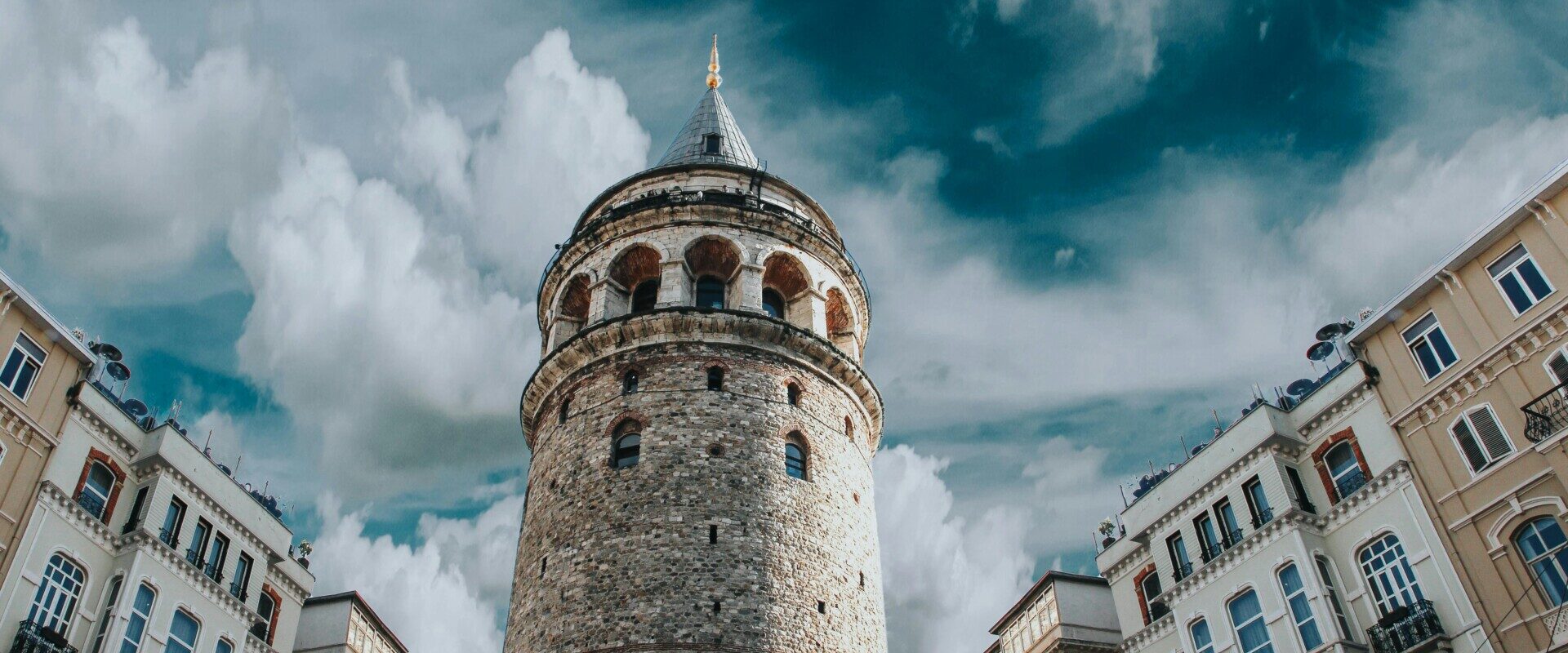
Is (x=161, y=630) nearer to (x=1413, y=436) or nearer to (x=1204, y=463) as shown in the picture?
(x=1204, y=463)

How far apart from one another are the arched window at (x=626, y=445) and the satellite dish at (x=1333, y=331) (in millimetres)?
17040

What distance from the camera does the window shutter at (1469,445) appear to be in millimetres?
21875

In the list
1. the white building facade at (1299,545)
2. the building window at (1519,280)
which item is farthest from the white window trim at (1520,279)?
the white building facade at (1299,545)

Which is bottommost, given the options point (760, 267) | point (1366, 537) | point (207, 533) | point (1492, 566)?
point (1492, 566)

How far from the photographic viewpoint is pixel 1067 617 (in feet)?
106

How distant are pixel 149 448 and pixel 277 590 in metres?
5.92

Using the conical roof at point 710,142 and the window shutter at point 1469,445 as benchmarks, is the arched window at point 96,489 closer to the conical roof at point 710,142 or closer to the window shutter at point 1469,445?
the conical roof at point 710,142

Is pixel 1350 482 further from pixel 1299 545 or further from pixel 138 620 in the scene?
pixel 138 620

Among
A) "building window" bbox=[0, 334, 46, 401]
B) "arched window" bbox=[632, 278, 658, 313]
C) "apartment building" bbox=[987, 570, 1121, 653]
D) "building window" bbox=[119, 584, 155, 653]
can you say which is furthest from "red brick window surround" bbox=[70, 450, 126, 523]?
"apartment building" bbox=[987, 570, 1121, 653]

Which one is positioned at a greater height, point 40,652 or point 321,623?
point 321,623

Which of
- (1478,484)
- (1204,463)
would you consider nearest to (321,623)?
(1204,463)

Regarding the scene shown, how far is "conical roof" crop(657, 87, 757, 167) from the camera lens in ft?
138

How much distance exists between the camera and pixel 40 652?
21359 millimetres

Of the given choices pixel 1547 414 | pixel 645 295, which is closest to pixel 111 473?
pixel 645 295
